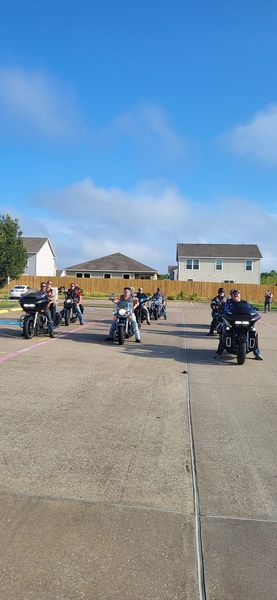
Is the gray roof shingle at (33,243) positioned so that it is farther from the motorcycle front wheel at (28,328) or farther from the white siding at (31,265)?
the motorcycle front wheel at (28,328)

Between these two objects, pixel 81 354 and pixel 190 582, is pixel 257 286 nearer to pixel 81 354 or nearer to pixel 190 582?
pixel 81 354

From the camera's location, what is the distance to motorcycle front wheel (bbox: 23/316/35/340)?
43.7 ft

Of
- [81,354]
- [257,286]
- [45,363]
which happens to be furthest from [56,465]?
[257,286]

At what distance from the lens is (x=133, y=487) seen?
4.05 meters

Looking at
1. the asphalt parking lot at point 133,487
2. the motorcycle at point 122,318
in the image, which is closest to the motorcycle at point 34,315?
the motorcycle at point 122,318

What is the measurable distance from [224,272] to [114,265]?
15527mm

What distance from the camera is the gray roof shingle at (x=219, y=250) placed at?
2566 inches

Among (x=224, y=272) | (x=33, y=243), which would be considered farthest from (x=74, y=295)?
(x=33, y=243)

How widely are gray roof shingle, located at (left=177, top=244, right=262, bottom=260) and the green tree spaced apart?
92.4 feet

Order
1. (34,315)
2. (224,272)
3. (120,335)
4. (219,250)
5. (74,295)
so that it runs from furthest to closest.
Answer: (219,250)
(224,272)
(74,295)
(34,315)
(120,335)

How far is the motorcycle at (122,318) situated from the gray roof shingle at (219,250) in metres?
52.3

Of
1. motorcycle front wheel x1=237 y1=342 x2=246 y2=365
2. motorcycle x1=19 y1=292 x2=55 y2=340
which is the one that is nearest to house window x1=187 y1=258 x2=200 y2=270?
motorcycle x1=19 y1=292 x2=55 y2=340

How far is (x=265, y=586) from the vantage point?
→ 9.25 ft

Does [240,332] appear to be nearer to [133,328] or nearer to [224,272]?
[133,328]
